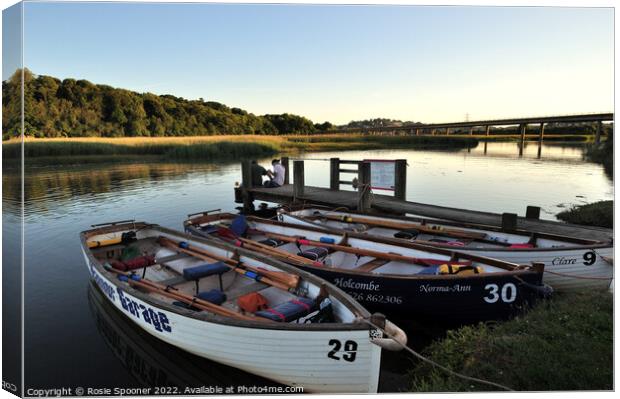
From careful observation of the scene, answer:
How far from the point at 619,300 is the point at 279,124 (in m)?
61.1

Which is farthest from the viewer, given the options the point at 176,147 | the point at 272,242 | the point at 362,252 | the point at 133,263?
the point at 176,147

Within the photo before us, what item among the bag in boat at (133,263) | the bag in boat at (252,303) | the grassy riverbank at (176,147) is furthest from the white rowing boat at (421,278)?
the grassy riverbank at (176,147)

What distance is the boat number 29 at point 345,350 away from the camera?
14.1ft

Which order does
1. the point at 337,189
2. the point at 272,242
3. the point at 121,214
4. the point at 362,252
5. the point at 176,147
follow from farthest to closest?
the point at 176,147 < the point at 121,214 < the point at 337,189 < the point at 272,242 < the point at 362,252

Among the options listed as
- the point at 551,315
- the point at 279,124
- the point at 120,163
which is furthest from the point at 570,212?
the point at 279,124

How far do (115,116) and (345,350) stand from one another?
36.7 m

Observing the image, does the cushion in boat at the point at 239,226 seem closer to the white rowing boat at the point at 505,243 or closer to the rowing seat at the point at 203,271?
the white rowing boat at the point at 505,243

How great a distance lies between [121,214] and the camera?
16.5 metres

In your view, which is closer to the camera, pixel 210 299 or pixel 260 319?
pixel 260 319

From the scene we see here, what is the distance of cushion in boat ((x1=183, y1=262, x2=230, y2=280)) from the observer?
651 cm

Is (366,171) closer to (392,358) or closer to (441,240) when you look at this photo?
(441,240)

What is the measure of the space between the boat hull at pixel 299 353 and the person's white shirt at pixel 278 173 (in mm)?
12959

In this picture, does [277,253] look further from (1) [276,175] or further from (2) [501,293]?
(1) [276,175]

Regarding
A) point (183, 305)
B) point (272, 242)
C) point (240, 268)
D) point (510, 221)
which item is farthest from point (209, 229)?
point (510, 221)
